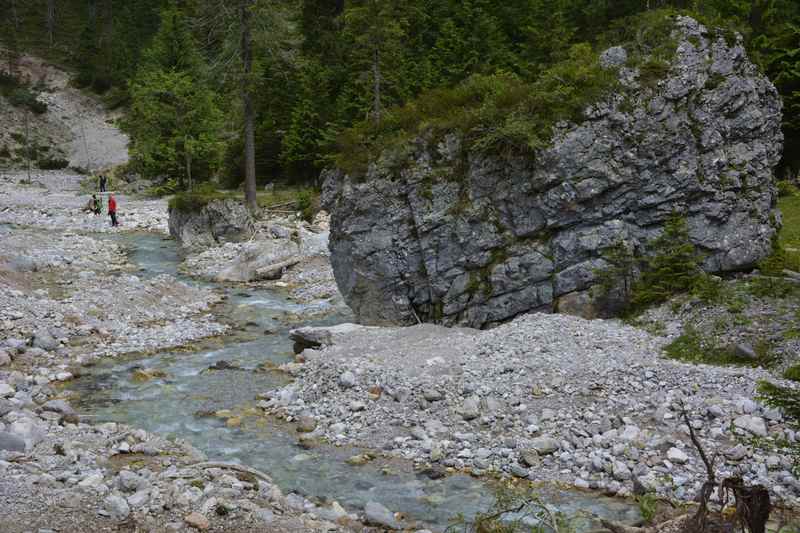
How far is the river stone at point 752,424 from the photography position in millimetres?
9898

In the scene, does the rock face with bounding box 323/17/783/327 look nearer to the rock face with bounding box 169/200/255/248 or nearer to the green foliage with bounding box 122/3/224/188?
the rock face with bounding box 169/200/255/248

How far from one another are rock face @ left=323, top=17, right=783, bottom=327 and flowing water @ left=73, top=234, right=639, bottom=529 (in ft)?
17.0

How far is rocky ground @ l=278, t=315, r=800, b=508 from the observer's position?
9.62 meters

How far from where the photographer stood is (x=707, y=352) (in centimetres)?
1274

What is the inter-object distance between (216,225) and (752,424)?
24.9 meters

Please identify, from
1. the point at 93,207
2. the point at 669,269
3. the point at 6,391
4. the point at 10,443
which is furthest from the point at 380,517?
the point at 93,207

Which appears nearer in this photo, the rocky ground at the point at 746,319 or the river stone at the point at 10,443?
the river stone at the point at 10,443

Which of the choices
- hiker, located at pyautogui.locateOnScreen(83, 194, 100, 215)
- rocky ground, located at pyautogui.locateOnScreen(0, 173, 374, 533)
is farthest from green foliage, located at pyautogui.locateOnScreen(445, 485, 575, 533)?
hiker, located at pyautogui.locateOnScreen(83, 194, 100, 215)

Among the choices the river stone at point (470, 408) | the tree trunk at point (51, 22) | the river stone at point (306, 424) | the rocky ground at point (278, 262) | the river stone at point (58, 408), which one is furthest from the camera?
the tree trunk at point (51, 22)

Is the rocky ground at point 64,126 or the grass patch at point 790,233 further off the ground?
the rocky ground at point 64,126

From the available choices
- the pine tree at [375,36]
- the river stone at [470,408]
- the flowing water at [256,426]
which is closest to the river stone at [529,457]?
the flowing water at [256,426]

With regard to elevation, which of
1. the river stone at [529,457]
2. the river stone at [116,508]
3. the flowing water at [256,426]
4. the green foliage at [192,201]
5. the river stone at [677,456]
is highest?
the green foliage at [192,201]

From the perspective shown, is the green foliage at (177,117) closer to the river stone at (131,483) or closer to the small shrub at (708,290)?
the small shrub at (708,290)

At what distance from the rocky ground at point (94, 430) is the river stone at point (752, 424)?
6.11 m
